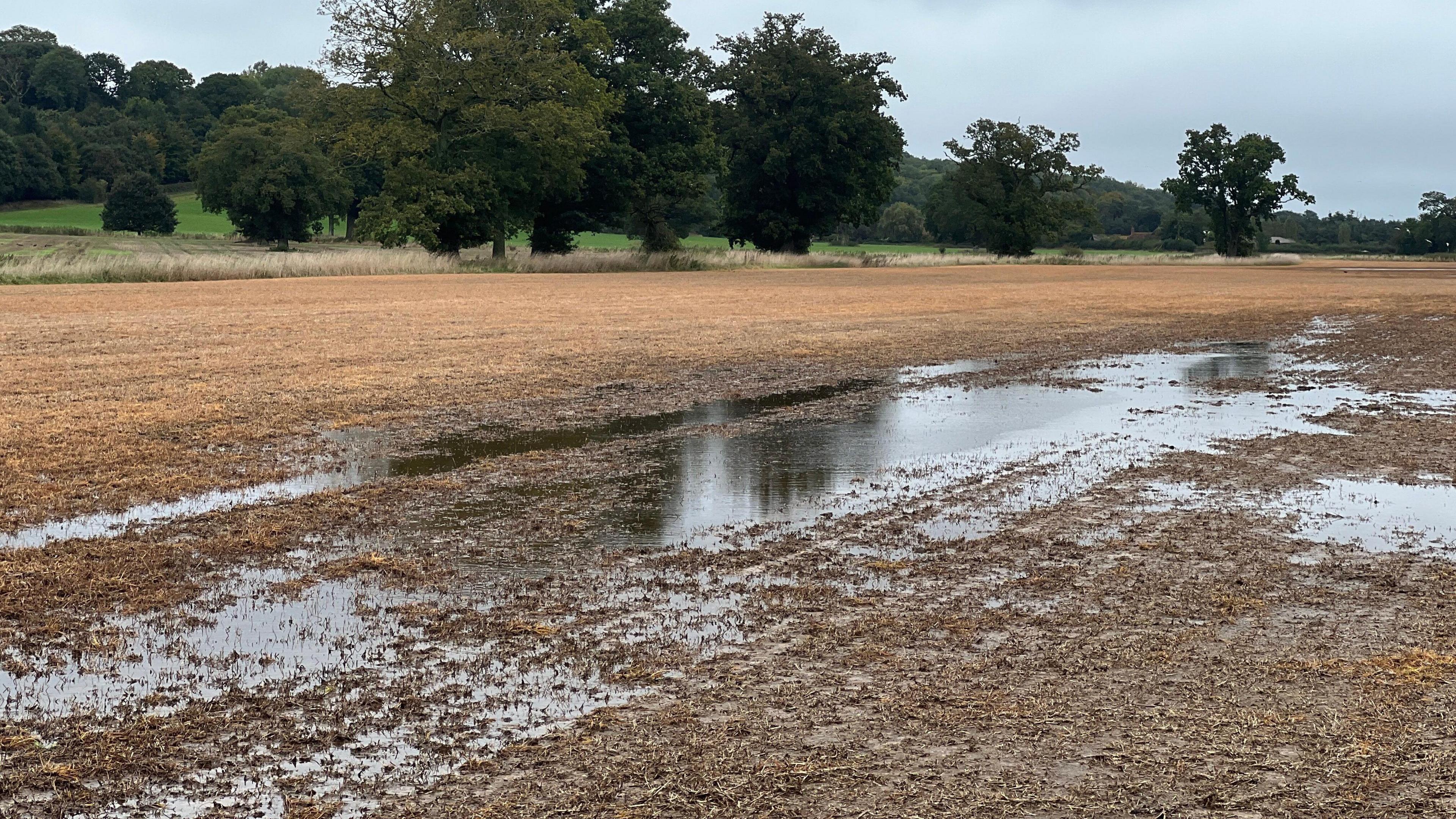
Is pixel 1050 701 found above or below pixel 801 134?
below

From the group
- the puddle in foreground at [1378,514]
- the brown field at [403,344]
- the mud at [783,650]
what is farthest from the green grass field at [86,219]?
the puddle in foreground at [1378,514]

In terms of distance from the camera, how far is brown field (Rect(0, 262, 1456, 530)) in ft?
30.4

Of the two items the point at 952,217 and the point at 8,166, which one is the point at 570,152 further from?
the point at 8,166

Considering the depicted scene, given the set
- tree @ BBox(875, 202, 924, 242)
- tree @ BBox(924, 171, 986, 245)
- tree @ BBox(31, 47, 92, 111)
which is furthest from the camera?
tree @ BBox(31, 47, 92, 111)

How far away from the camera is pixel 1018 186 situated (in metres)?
96.6

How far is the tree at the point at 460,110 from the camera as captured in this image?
49750mm

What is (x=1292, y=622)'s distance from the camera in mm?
5137

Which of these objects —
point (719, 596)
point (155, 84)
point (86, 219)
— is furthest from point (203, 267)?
point (155, 84)

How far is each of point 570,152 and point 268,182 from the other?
44.5m

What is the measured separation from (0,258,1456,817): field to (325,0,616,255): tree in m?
37.9

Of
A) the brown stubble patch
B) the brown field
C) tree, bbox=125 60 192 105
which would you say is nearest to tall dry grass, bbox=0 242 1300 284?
the brown field

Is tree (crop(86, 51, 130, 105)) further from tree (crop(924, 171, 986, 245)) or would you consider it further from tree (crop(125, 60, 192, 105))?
tree (crop(924, 171, 986, 245))

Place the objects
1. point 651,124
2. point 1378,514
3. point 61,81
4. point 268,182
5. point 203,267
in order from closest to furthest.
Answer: point 1378,514 → point 203,267 → point 651,124 → point 268,182 → point 61,81

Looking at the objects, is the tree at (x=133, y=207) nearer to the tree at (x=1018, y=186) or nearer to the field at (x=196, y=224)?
the field at (x=196, y=224)
